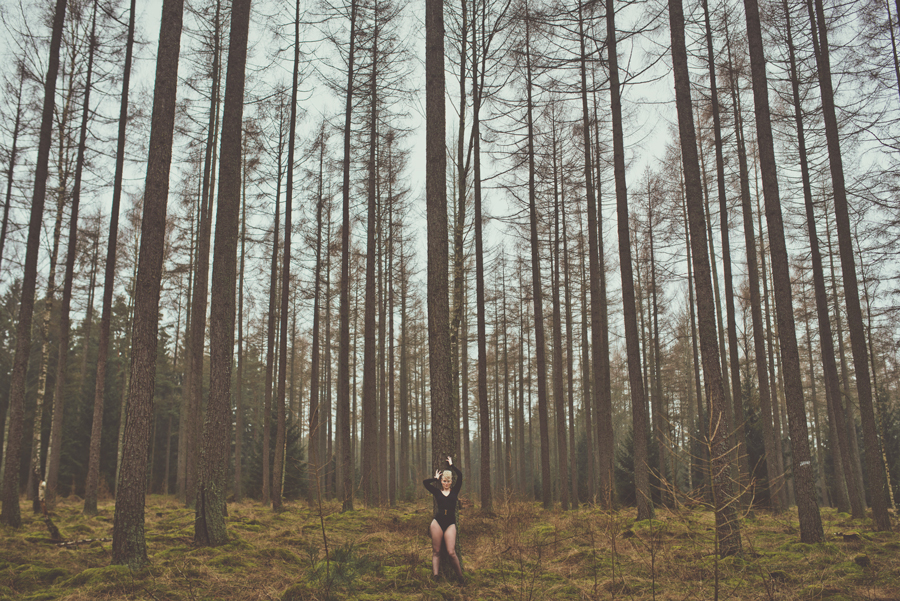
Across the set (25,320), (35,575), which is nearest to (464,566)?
(35,575)

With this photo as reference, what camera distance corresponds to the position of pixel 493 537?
9.41 meters

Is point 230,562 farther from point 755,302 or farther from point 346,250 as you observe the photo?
point 755,302

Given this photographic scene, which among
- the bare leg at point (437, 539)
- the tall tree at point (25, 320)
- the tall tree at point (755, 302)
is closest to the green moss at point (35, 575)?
the tall tree at point (25, 320)

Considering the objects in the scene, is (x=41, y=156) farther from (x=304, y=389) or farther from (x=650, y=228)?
(x=304, y=389)

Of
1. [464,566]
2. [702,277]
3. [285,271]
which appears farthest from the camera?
[285,271]

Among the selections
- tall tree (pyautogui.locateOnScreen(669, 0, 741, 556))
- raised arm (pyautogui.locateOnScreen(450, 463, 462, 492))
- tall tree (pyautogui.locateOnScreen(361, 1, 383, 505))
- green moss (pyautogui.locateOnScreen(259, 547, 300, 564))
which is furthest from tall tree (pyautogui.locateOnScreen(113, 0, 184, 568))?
tall tree (pyautogui.locateOnScreen(669, 0, 741, 556))

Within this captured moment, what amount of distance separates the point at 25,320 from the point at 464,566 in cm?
899

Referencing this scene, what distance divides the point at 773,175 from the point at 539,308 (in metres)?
6.76

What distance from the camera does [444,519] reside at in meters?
6.18

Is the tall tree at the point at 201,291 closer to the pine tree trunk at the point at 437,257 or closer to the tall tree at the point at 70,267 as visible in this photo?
the tall tree at the point at 70,267

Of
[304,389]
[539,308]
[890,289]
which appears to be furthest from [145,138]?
[304,389]

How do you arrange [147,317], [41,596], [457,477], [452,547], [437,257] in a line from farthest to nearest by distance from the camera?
[437,257]
[147,317]
[457,477]
[452,547]
[41,596]

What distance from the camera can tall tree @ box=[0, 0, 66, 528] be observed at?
8.79m

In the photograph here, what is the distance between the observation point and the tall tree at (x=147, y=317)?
6.32 metres
